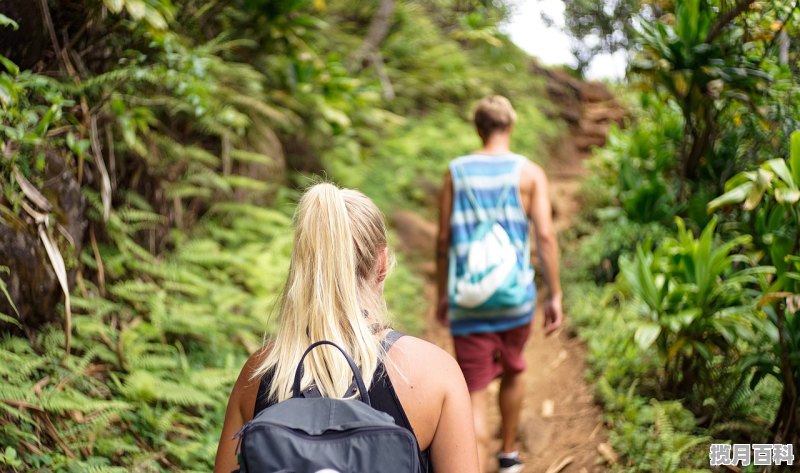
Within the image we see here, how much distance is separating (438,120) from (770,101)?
693 cm

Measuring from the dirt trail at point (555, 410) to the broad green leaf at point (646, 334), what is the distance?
68 cm

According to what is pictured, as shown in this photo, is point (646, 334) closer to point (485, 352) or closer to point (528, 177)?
point (485, 352)

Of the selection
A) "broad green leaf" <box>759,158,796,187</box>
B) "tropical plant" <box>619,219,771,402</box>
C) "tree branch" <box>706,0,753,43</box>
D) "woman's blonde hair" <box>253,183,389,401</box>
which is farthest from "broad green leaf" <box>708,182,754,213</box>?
"woman's blonde hair" <box>253,183,389,401</box>

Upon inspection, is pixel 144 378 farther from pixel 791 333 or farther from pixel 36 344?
pixel 791 333

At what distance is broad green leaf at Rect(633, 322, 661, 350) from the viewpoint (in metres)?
4.10

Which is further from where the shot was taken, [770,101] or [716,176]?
[716,176]

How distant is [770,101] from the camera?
14.2ft

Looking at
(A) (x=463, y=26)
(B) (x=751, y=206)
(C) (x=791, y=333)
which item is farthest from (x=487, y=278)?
(A) (x=463, y=26)

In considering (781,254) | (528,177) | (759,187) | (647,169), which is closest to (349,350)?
(528,177)

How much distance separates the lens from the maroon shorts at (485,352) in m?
3.85

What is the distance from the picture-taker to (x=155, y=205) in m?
5.43

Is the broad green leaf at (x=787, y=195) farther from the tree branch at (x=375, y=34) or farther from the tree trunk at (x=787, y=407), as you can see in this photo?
the tree branch at (x=375, y=34)

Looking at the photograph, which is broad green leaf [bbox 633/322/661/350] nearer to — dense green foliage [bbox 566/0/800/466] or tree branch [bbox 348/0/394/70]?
dense green foliage [bbox 566/0/800/466]

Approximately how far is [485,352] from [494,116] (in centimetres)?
137
